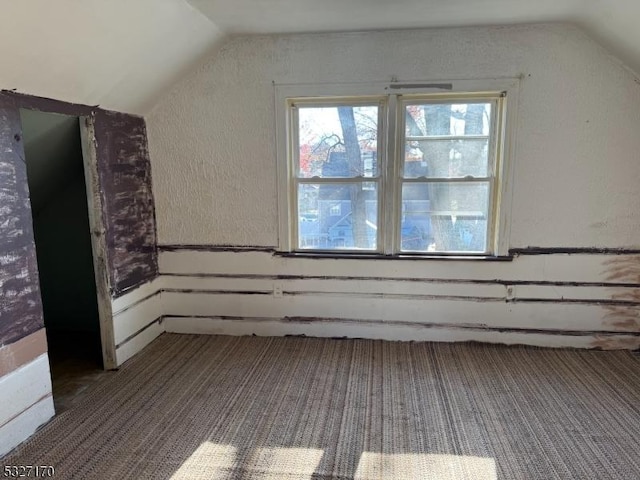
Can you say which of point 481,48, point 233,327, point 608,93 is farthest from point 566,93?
point 233,327

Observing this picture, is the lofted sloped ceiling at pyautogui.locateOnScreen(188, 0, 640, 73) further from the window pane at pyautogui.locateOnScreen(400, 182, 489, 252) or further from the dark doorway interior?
the dark doorway interior

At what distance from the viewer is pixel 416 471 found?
1867 millimetres

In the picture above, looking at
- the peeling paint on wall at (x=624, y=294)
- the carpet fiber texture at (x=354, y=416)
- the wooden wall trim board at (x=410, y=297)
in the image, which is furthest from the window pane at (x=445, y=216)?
the peeling paint on wall at (x=624, y=294)

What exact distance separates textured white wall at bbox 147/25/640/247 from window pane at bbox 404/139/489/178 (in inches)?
9.3

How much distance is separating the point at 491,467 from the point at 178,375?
6.17ft

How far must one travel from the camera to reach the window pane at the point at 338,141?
3.06 m

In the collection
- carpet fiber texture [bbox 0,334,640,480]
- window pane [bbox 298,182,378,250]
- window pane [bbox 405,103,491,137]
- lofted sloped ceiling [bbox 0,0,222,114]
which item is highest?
lofted sloped ceiling [bbox 0,0,222,114]

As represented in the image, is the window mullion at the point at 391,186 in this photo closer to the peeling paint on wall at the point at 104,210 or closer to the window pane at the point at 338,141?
the window pane at the point at 338,141

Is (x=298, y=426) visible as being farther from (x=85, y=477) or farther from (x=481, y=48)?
(x=481, y=48)

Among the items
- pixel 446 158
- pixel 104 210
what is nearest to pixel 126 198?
pixel 104 210

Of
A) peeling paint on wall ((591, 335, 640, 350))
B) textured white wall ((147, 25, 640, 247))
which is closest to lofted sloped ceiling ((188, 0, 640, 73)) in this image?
textured white wall ((147, 25, 640, 247))

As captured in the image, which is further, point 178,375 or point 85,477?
point 178,375

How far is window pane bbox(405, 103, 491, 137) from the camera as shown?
296 cm

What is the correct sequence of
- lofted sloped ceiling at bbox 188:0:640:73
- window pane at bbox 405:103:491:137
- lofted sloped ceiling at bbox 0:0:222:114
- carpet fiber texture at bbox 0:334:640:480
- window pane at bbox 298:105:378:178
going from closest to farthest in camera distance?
lofted sloped ceiling at bbox 0:0:222:114 < carpet fiber texture at bbox 0:334:640:480 < lofted sloped ceiling at bbox 188:0:640:73 < window pane at bbox 405:103:491:137 < window pane at bbox 298:105:378:178
